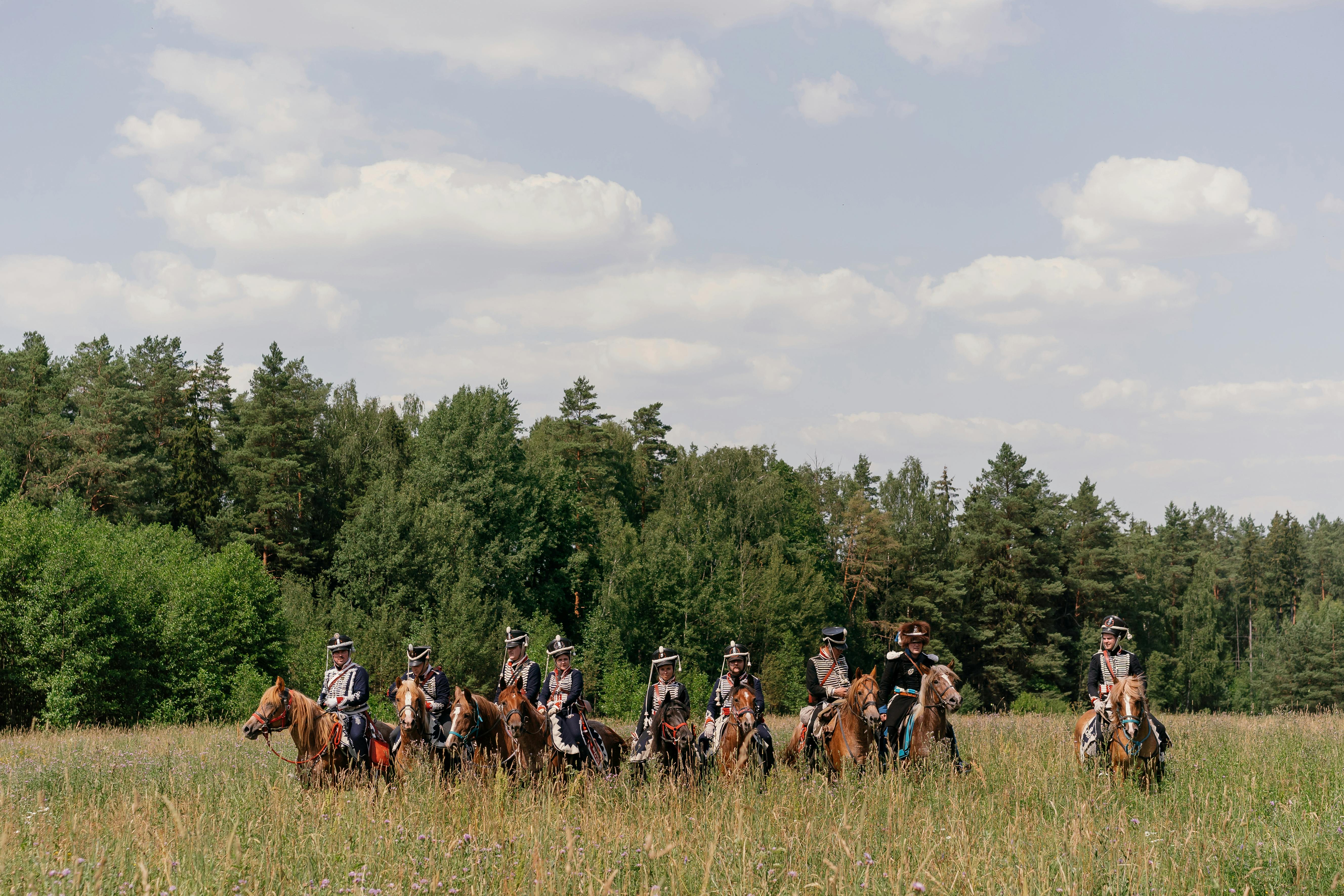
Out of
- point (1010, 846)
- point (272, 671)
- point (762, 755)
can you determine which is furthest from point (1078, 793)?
point (272, 671)

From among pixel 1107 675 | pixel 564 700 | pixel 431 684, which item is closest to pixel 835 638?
pixel 1107 675

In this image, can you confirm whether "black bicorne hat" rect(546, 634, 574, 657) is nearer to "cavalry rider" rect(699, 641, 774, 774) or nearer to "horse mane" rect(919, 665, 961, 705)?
"cavalry rider" rect(699, 641, 774, 774)

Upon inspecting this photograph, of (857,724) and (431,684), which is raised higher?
(431,684)

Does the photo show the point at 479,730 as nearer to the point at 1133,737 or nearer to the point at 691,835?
the point at 691,835

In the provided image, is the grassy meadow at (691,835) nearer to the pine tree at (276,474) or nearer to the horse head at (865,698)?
the horse head at (865,698)

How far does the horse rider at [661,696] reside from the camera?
1150 cm

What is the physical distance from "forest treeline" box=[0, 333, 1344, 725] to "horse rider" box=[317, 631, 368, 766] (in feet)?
83.3

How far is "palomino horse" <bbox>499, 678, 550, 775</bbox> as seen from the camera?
34.6 feet

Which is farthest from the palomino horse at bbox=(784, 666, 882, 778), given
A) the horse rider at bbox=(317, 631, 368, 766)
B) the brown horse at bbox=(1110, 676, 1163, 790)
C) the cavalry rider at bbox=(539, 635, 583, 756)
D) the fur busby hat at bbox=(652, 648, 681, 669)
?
the horse rider at bbox=(317, 631, 368, 766)

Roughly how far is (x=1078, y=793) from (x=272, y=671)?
121 ft

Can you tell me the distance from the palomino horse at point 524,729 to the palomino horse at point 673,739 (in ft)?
4.17

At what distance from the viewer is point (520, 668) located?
12883 mm

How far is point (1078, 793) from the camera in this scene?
9.03m

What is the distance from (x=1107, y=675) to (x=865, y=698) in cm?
304
